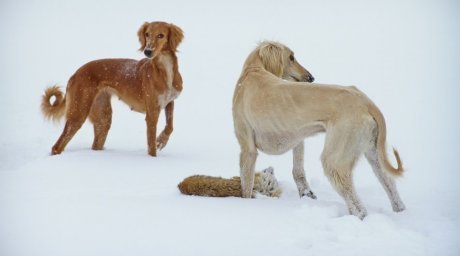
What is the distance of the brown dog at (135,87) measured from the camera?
6527 millimetres

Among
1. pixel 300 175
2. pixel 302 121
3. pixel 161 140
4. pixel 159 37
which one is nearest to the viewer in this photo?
pixel 302 121

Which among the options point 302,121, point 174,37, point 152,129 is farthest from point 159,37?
point 302,121

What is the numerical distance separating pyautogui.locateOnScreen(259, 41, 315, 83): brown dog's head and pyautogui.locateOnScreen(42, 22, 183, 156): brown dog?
71.0 inches

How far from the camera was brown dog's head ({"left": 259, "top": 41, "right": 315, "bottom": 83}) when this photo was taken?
16.3 feet

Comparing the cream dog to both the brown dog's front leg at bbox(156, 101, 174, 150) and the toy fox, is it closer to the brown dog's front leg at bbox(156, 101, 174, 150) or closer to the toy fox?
the toy fox

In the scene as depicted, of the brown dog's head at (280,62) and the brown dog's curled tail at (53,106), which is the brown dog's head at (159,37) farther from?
the brown dog's head at (280,62)

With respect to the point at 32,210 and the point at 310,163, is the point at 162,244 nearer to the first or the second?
the point at 32,210

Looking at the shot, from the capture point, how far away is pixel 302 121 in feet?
13.1

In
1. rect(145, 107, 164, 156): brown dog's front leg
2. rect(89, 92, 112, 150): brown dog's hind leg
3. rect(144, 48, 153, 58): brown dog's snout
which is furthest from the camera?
rect(89, 92, 112, 150): brown dog's hind leg

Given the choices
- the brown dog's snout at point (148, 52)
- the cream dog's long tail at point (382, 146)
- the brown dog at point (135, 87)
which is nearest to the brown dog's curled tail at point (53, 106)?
the brown dog at point (135, 87)

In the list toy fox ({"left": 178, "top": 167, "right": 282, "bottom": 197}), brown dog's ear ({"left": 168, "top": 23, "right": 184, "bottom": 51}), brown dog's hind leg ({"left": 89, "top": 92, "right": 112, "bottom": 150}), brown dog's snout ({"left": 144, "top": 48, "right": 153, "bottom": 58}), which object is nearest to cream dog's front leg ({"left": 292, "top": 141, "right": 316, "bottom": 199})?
toy fox ({"left": 178, "top": 167, "right": 282, "bottom": 197})

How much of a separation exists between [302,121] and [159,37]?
3094mm

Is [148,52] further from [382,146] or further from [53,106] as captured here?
[382,146]

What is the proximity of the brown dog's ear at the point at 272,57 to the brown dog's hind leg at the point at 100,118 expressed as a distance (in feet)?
9.57
